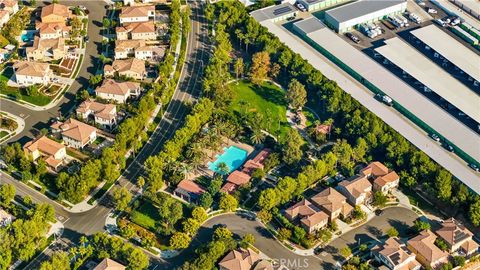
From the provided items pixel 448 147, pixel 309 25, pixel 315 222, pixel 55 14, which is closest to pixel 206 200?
pixel 315 222

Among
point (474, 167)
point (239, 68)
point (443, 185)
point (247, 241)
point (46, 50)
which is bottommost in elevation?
point (247, 241)

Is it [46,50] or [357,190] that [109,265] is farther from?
[46,50]

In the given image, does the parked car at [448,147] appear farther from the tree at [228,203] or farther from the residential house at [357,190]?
the tree at [228,203]

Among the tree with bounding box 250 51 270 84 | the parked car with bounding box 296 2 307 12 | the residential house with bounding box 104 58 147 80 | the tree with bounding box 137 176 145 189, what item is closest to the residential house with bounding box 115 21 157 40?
the residential house with bounding box 104 58 147 80

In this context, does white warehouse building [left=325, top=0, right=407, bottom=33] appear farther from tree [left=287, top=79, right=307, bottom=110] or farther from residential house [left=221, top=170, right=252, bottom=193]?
residential house [left=221, top=170, right=252, bottom=193]

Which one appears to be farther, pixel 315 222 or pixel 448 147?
pixel 448 147

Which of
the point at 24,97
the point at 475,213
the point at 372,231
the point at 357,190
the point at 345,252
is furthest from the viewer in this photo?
the point at 24,97

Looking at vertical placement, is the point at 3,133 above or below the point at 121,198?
above
